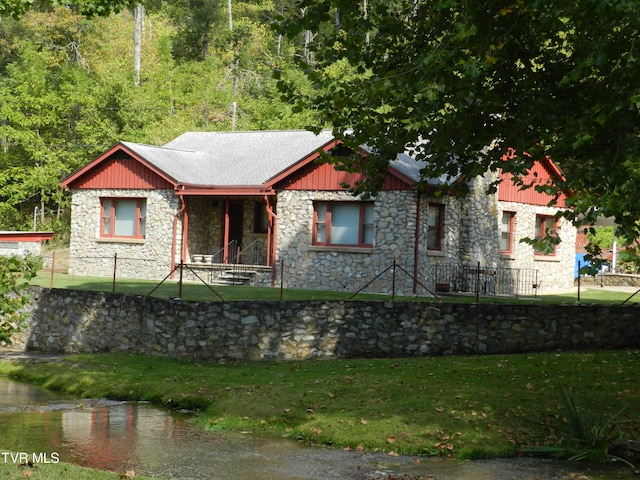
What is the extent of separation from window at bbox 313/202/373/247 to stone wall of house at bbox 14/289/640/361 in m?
7.96

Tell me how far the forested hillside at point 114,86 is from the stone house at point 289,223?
10916 mm

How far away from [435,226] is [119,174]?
11.9 m

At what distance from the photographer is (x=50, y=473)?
9773 millimetres

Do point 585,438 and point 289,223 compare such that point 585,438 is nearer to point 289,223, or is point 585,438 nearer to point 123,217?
point 289,223

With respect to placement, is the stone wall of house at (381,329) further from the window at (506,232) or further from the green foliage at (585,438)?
the window at (506,232)

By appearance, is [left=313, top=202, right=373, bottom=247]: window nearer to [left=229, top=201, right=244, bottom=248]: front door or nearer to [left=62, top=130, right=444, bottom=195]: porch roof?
[left=62, top=130, right=444, bottom=195]: porch roof

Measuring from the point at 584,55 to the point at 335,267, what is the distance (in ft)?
55.0

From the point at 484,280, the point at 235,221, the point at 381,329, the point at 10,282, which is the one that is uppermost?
the point at 235,221

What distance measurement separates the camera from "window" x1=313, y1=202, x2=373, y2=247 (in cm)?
2884

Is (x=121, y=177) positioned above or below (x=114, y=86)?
below

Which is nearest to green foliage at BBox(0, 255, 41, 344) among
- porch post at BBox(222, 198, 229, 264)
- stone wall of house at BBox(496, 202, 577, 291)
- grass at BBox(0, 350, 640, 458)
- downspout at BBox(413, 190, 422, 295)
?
grass at BBox(0, 350, 640, 458)

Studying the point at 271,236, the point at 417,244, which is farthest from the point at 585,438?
the point at 271,236

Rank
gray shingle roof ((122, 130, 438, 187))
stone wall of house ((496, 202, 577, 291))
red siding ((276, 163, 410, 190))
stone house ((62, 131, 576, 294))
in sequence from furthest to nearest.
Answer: gray shingle roof ((122, 130, 438, 187)) → stone wall of house ((496, 202, 577, 291)) → red siding ((276, 163, 410, 190)) → stone house ((62, 131, 576, 294))

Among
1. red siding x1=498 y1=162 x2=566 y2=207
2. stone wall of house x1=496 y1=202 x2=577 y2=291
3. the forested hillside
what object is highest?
the forested hillside
